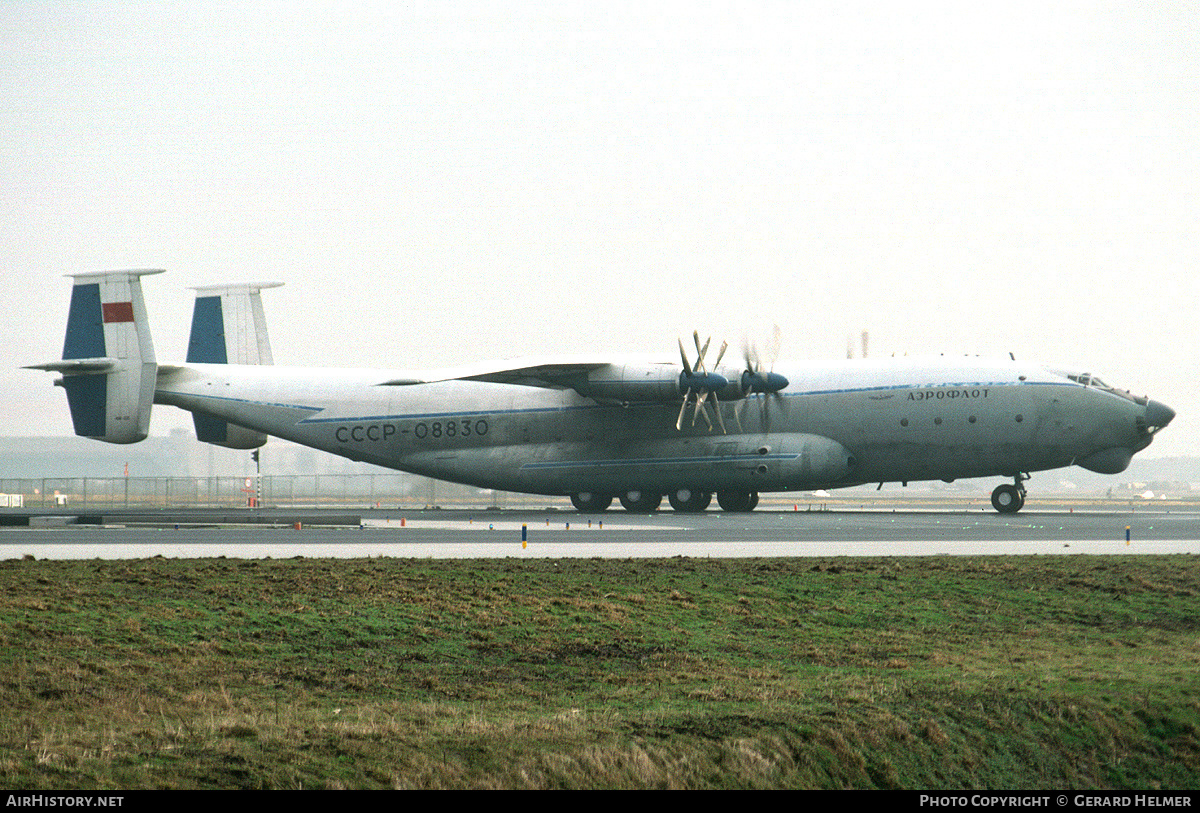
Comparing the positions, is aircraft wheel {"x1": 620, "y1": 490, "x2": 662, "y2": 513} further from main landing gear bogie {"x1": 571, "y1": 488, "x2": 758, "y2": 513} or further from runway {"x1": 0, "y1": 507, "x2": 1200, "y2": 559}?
runway {"x1": 0, "y1": 507, "x2": 1200, "y2": 559}

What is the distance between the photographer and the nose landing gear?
44.5 meters

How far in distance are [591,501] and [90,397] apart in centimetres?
1992

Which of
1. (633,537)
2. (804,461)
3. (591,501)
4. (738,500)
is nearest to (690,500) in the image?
(738,500)

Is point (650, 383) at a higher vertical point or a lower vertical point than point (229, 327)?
lower

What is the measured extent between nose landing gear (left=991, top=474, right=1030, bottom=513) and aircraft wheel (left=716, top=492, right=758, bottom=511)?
29.6 feet

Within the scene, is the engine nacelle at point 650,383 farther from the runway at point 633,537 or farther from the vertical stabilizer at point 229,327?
the vertical stabilizer at point 229,327

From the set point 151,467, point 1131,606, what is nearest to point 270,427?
point 1131,606

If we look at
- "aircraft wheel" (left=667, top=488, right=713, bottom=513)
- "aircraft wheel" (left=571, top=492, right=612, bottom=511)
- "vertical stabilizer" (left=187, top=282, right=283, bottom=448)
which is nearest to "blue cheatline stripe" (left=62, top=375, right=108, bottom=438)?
"vertical stabilizer" (left=187, top=282, right=283, bottom=448)

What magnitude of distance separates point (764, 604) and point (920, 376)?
2429 centimetres

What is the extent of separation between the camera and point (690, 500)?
46.8m

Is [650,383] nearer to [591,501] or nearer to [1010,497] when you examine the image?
[591,501]

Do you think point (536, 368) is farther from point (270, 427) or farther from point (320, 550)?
point (320, 550)

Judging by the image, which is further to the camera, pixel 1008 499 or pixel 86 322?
pixel 86 322

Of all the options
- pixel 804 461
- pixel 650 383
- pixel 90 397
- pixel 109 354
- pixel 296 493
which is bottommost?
pixel 296 493
